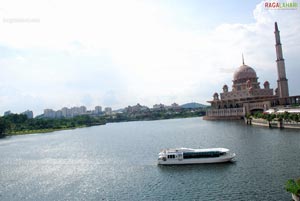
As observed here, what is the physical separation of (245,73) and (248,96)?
37.5ft

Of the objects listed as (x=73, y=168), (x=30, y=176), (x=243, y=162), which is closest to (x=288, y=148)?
(x=243, y=162)

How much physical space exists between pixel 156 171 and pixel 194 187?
7.53 meters

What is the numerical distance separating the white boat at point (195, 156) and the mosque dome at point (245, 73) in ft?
283

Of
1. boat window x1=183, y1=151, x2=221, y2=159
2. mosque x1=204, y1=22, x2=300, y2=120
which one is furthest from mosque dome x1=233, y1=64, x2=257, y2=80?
boat window x1=183, y1=151, x2=221, y2=159

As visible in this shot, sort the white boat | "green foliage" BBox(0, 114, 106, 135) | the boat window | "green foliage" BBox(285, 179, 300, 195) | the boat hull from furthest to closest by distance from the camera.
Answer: "green foliage" BBox(0, 114, 106, 135), the boat window, the white boat, the boat hull, "green foliage" BBox(285, 179, 300, 195)

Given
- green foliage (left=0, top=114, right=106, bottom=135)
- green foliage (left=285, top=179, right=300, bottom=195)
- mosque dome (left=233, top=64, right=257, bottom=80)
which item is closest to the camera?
green foliage (left=285, top=179, right=300, bottom=195)

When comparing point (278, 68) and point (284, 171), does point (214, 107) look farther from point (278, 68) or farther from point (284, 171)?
point (284, 171)

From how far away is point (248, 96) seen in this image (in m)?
107

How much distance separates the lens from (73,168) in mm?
36062

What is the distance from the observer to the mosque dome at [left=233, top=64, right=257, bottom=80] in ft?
372

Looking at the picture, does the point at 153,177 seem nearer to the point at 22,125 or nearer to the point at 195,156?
the point at 195,156

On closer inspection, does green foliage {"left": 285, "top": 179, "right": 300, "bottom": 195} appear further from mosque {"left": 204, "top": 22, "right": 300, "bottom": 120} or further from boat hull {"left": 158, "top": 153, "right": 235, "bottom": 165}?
mosque {"left": 204, "top": 22, "right": 300, "bottom": 120}

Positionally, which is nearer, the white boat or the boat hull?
the boat hull

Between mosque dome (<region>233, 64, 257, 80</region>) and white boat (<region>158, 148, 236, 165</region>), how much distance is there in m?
86.3
